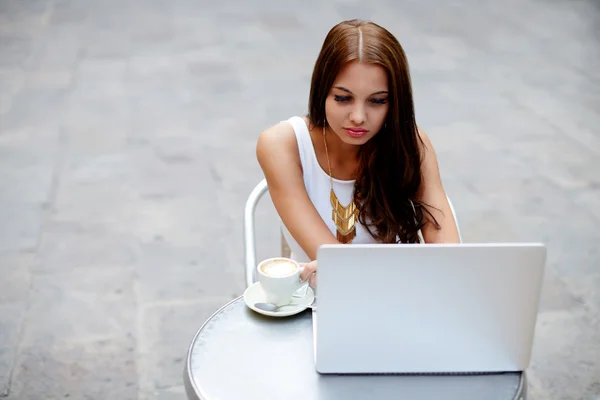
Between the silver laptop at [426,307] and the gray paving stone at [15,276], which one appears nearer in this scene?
the silver laptop at [426,307]

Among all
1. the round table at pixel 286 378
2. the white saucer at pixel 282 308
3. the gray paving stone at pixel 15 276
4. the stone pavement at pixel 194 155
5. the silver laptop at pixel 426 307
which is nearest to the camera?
the silver laptop at pixel 426 307

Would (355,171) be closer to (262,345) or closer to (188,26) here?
(262,345)

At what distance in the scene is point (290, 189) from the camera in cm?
196

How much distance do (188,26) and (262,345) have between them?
16.7 ft

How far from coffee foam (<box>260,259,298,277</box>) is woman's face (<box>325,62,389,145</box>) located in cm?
33

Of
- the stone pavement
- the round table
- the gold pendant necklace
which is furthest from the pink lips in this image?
the stone pavement

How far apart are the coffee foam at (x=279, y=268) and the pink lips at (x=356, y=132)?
0.33 m

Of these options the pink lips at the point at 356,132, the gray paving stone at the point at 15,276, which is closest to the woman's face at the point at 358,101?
the pink lips at the point at 356,132

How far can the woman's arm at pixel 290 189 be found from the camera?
1908 mm

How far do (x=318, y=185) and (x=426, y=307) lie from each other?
75cm

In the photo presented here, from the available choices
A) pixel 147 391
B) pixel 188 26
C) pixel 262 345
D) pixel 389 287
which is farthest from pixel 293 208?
pixel 188 26

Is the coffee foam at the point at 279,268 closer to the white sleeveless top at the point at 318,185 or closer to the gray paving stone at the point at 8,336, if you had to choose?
the white sleeveless top at the point at 318,185

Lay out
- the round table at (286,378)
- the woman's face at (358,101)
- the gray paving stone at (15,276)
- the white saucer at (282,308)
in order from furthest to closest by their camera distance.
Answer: the gray paving stone at (15,276) → the woman's face at (358,101) → the white saucer at (282,308) → the round table at (286,378)

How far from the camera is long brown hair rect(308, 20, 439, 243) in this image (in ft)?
5.87
